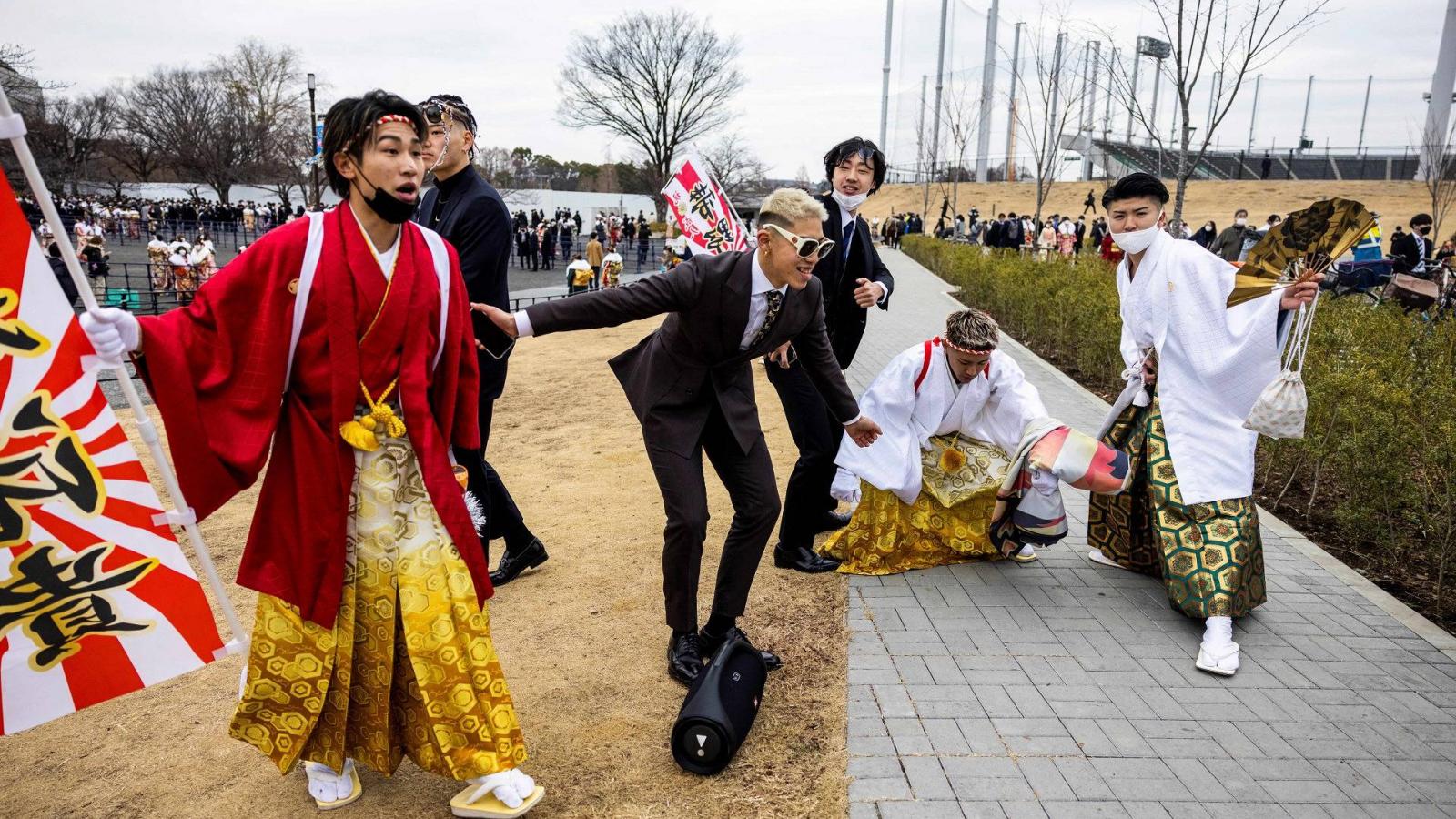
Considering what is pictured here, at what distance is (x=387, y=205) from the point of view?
2.57 m

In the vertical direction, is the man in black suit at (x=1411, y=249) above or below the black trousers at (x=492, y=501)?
above

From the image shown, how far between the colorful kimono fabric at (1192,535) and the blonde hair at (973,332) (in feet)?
2.69

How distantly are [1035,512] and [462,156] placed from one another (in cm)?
311

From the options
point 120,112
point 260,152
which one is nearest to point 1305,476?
point 260,152

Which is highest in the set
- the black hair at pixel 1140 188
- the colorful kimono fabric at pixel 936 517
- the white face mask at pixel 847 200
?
the black hair at pixel 1140 188

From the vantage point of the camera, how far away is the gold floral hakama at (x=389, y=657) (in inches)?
103

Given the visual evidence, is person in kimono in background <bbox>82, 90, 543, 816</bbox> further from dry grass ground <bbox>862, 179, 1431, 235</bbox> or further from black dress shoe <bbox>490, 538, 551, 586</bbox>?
dry grass ground <bbox>862, 179, 1431, 235</bbox>

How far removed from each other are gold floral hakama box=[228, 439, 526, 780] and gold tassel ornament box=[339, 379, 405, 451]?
2.1 inches

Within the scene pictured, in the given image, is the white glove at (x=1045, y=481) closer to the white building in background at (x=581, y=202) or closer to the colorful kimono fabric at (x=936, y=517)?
the colorful kimono fabric at (x=936, y=517)

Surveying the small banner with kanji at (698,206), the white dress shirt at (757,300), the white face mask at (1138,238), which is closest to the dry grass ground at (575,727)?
the white dress shirt at (757,300)

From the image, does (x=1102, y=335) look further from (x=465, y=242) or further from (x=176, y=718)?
(x=176, y=718)

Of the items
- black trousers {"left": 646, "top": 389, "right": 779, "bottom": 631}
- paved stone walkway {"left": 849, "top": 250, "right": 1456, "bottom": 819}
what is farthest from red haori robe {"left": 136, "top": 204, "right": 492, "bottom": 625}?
paved stone walkway {"left": 849, "top": 250, "right": 1456, "bottom": 819}

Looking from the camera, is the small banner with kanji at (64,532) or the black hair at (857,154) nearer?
the small banner with kanji at (64,532)

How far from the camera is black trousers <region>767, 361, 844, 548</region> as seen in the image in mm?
4734
